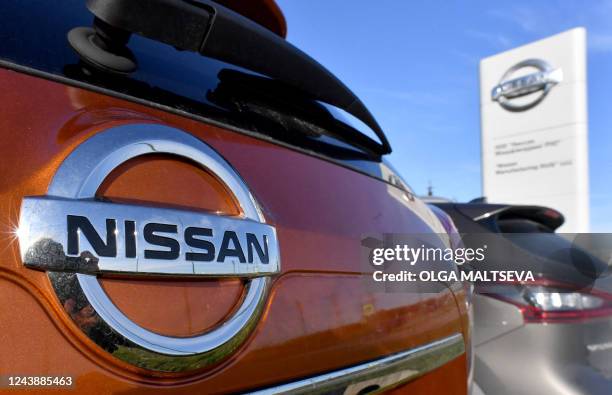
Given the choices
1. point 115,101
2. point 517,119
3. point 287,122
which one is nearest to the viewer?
point 115,101

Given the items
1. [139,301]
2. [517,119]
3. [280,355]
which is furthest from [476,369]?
[517,119]

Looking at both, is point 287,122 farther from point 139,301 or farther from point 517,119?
point 517,119

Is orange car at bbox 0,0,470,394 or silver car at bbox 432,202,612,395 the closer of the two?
orange car at bbox 0,0,470,394

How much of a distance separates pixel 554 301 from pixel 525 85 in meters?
10.4

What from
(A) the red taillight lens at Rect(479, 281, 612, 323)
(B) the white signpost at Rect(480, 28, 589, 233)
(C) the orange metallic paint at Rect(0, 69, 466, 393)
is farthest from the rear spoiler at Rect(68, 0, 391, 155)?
(B) the white signpost at Rect(480, 28, 589, 233)

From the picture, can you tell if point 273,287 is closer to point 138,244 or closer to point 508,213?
point 138,244

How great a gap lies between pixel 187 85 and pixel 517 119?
1238cm

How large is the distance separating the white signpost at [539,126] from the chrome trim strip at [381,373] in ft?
34.2

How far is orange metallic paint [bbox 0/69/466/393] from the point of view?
1.96 feet

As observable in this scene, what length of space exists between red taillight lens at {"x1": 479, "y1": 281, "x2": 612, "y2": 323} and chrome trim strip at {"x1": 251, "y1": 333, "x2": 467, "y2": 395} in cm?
148

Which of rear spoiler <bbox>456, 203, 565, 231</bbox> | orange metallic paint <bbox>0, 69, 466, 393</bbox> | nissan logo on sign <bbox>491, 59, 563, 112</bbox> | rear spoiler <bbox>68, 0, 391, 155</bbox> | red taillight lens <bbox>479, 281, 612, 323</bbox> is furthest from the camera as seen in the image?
nissan logo on sign <bbox>491, 59, 563, 112</bbox>

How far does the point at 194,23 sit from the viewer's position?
0.91 meters

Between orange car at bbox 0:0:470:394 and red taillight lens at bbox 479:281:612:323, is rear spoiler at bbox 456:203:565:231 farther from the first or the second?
orange car at bbox 0:0:470:394

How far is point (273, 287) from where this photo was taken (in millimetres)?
834
